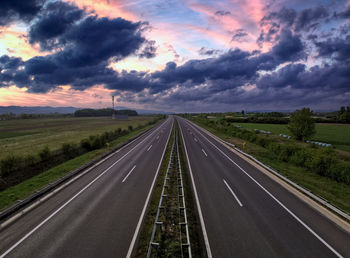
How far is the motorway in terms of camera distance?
686 cm

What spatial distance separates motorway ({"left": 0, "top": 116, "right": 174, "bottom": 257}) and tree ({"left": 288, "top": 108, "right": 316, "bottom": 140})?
35.6 meters

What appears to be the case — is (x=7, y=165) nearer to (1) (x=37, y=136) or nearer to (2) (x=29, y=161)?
(2) (x=29, y=161)

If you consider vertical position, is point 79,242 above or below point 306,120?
below

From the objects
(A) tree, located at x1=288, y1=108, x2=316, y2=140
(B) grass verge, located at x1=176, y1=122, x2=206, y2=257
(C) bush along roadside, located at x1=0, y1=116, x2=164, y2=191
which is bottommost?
(B) grass verge, located at x1=176, y1=122, x2=206, y2=257

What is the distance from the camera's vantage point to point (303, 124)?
34.0 m

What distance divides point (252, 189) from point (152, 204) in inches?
314

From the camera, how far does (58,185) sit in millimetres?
13305

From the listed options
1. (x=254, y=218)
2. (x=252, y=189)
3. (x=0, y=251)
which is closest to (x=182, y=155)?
(x=252, y=189)

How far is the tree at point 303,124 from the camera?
3384 cm

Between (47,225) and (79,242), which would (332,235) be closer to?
(79,242)

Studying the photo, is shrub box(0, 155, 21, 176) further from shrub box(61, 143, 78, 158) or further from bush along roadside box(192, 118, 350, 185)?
bush along roadside box(192, 118, 350, 185)

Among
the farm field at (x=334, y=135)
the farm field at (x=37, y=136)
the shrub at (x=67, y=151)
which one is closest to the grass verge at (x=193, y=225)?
the shrub at (x=67, y=151)

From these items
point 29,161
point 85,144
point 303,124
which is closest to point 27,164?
point 29,161

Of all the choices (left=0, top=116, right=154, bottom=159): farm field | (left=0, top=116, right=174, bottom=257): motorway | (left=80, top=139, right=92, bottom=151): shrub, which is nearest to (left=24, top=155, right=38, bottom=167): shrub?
(left=0, top=116, right=154, bottom=159): farm field
